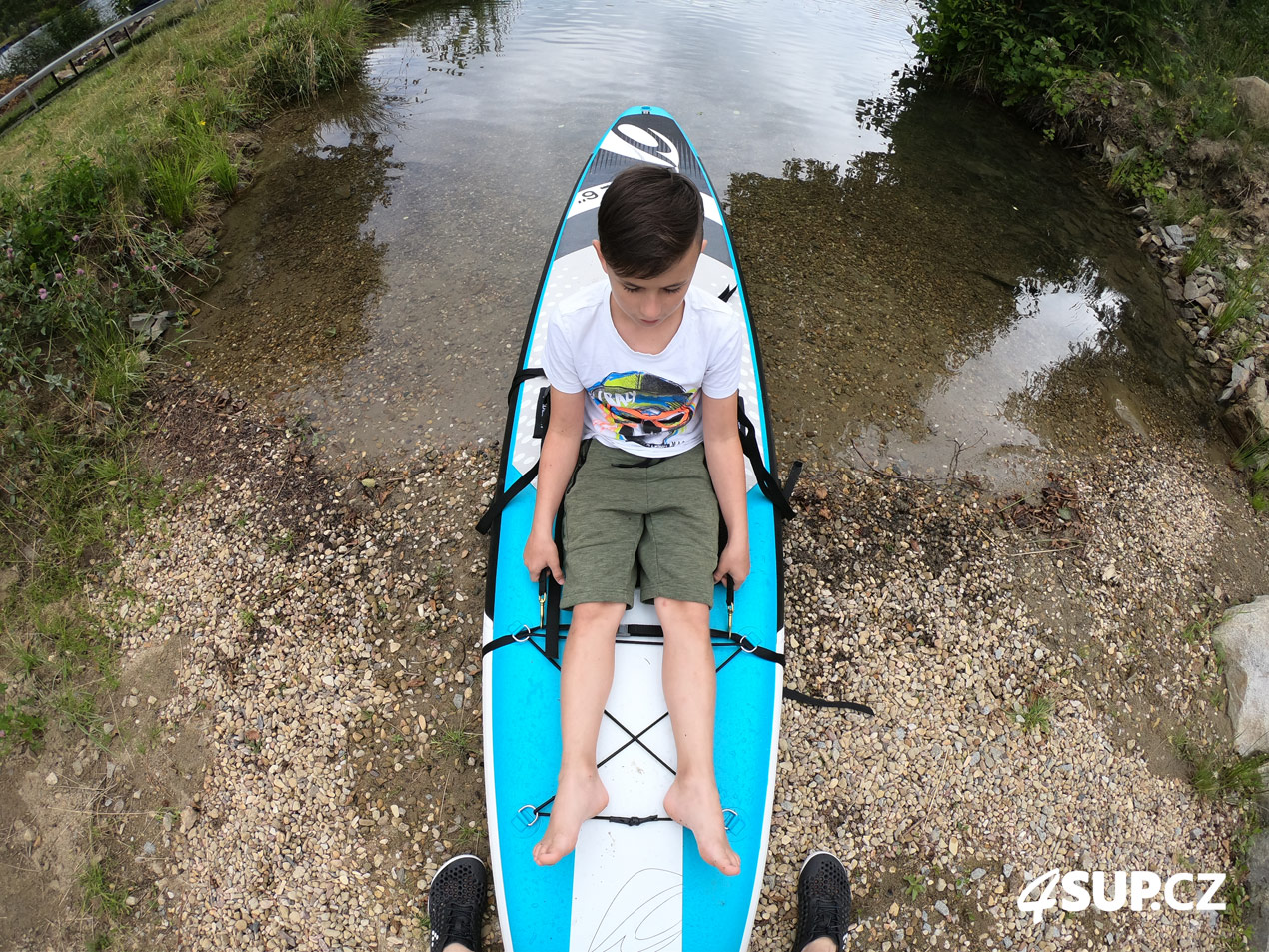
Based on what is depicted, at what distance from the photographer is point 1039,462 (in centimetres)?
407

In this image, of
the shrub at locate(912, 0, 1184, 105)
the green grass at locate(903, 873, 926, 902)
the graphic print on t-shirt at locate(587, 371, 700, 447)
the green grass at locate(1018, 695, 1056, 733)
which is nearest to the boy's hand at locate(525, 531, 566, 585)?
the graphic print on t-shirt at locate(587, 371, 700, 447)

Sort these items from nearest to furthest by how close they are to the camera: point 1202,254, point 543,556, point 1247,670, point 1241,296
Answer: point 543,556 < point 1247,670 < point 1241,296 < point 1202,254

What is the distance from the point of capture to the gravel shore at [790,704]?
8.27 ft

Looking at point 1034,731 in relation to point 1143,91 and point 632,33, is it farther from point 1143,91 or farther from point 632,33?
point 632,33

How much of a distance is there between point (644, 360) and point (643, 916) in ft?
6.67

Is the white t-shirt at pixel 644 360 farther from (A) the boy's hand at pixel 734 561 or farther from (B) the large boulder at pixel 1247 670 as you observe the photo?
(B) the large boulder at pixel 1247 670

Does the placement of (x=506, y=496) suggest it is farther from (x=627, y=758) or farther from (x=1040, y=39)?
(x=1040, y=39)

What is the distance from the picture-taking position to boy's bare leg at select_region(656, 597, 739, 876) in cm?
206

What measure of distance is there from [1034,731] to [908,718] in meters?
0.63

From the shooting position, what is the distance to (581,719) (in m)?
2.20

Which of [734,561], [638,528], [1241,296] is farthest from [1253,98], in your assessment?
[638,528]

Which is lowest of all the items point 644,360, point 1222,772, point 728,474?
point 1222,772

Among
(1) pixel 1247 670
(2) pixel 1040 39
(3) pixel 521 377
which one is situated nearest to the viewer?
(1) pixel 1247 670

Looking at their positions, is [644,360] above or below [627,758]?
above
